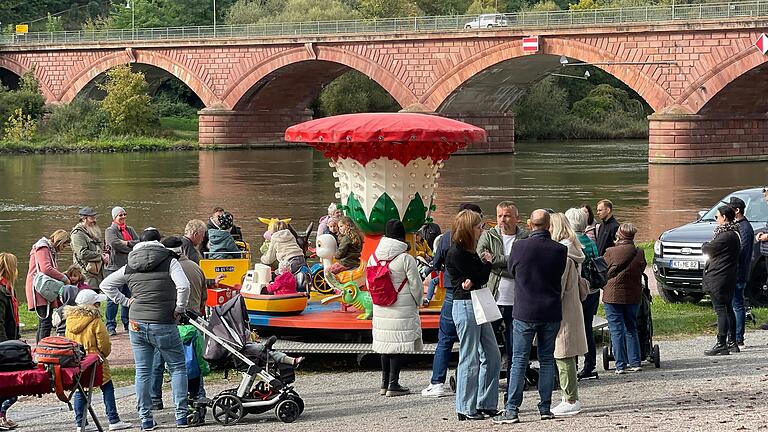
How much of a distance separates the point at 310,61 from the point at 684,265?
45.0m

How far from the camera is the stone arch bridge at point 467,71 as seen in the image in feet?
155

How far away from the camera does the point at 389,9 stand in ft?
237

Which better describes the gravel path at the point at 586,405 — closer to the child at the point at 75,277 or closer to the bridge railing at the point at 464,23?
the child at the point at 75,277

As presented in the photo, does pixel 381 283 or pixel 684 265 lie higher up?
pixel 381 283

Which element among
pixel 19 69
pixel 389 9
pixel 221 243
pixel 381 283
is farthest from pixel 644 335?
pixel 19 69

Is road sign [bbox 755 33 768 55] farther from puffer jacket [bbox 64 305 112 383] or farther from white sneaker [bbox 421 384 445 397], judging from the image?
puffer jacket [bbox 64 305 112 383]

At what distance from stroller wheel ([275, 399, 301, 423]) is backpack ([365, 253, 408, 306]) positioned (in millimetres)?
1069

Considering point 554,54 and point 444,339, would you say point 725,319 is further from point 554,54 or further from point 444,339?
point 554,54

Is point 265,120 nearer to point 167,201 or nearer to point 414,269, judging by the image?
point 167,201

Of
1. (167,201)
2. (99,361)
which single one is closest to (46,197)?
(167,201)

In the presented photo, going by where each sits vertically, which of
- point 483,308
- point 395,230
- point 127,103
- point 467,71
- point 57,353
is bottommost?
point 57,353

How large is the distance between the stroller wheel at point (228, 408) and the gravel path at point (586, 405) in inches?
3.0

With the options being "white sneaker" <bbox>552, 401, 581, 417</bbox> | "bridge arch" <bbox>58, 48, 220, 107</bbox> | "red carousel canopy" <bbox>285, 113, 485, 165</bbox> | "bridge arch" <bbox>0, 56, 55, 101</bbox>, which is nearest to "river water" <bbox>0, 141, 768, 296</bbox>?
"bridge arch" <bbox>58, 48, 220, 107</bbox>

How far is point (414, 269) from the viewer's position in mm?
10094
